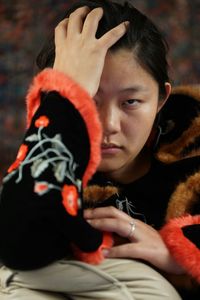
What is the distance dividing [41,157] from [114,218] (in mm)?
162

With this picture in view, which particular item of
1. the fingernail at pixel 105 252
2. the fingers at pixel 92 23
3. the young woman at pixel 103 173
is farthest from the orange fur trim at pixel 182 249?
the fingers at pixel 92 23

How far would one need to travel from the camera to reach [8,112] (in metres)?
1.71

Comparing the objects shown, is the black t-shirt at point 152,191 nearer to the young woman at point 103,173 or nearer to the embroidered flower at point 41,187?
the young woman at point 103,173

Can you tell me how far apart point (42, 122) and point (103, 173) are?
0.26 meters

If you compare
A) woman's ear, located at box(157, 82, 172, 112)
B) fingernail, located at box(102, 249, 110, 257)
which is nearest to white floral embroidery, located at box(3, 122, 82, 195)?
fingernail, located at box(102, 249, 110, 257)

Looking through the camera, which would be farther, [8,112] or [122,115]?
[8,112]

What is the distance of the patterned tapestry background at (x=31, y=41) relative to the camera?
1699mm

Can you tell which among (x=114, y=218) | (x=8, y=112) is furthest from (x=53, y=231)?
(x=8, y=112)

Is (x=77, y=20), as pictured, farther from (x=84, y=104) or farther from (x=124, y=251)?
(x=124, y=251)

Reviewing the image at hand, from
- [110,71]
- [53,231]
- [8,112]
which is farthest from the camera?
[8,112]

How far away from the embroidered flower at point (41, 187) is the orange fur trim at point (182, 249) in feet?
0.78

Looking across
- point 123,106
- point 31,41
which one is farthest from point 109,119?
point 31,41

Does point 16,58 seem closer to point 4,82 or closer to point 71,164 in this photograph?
point 4,82

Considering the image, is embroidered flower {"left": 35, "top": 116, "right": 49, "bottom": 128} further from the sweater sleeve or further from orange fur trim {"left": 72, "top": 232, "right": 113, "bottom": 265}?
orange fur trim {"left": 72, "top": 232, "right": 113, "bottom": 265}
